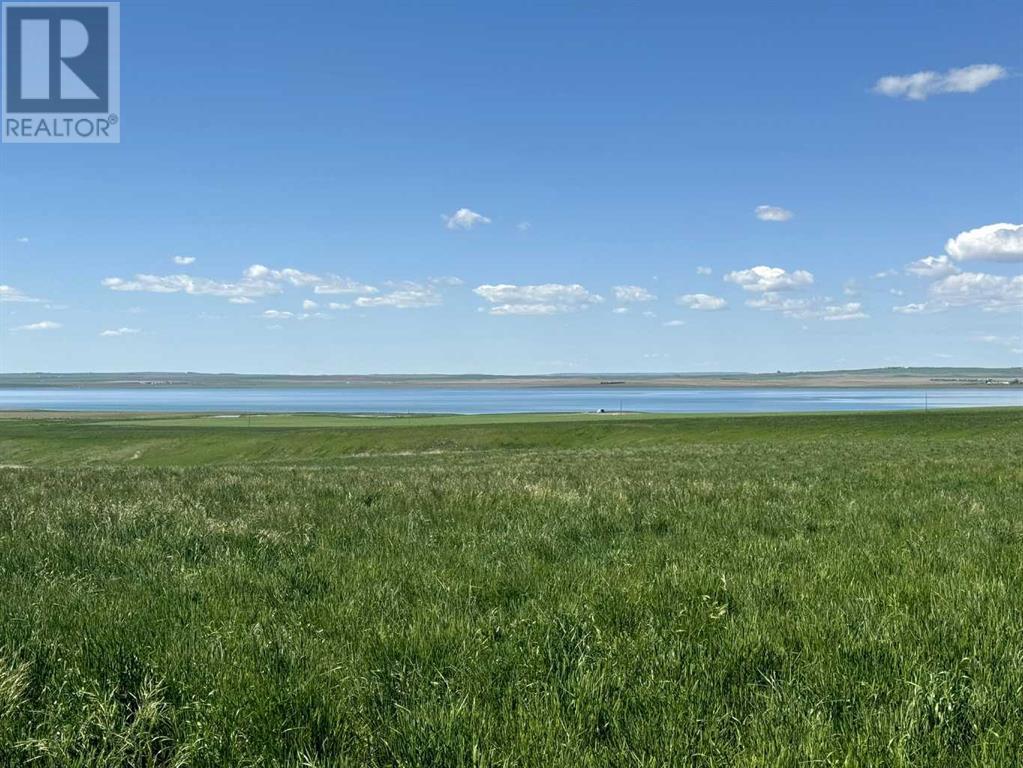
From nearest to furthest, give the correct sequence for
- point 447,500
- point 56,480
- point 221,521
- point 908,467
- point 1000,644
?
point 1000,644, point 221,521, point 447,500, point 56,480, point 908,467

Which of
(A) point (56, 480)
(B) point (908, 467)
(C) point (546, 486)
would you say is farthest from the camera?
(B) point (908, 467)

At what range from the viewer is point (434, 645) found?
15.2 ft

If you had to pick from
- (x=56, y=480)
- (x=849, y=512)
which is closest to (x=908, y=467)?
(x=849, y=512)

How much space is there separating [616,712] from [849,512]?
783 cm

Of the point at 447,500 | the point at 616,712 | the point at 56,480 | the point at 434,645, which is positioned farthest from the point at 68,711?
the point at 56,480

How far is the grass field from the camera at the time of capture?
11.3 ft

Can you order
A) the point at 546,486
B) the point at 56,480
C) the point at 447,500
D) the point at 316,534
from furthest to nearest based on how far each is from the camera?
the point at 56,480 < the point at 546,486 < the point at 447,500 < the point at 316,534

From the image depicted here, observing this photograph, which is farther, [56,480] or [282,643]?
[56,480]

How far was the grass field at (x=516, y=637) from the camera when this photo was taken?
3.44m

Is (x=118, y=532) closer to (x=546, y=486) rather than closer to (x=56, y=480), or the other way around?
(x=546, y=486)

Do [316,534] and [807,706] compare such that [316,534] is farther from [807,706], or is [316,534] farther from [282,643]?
[807,706]

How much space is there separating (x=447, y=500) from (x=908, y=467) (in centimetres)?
1326

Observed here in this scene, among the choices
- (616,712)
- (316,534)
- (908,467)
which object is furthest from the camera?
(908,467)

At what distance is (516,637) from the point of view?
15.7 feet
